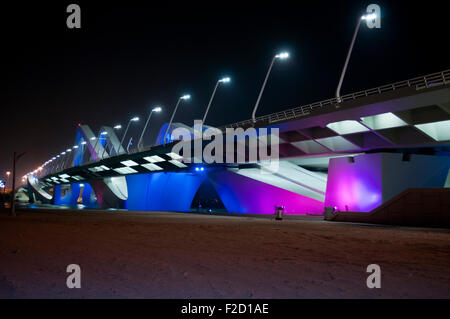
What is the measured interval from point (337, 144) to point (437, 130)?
7.60 metres

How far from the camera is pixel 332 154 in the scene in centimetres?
3266

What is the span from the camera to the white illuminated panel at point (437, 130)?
24594 mm

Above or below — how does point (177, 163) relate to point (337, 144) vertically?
below

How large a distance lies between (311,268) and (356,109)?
18933 millimetres

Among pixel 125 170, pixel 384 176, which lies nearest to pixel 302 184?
pixel 384 176

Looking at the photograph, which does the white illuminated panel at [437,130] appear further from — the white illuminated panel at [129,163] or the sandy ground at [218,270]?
the white illuminated panel at [129,163]

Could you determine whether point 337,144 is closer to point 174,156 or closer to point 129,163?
point 174,156

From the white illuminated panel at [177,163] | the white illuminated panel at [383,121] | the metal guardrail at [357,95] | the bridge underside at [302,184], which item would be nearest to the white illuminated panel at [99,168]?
the bridge underside at [302,184]

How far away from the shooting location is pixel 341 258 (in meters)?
9.01

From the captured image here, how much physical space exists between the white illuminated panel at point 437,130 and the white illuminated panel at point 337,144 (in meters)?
5.79

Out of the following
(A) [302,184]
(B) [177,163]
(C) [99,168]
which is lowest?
(A) [302,184]

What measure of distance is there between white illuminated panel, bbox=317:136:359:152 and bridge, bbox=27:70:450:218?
0.26 feet

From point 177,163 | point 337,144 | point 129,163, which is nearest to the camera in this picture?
point 337,144
